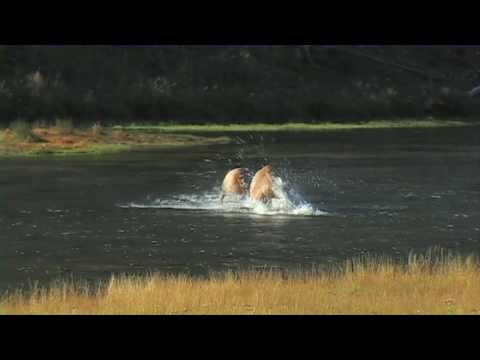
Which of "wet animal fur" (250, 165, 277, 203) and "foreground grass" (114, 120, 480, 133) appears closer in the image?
"wet animal fur" (250, 165, 277, 203)

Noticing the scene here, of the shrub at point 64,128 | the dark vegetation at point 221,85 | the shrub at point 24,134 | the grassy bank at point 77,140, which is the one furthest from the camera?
the dark vegetation at point 221,85

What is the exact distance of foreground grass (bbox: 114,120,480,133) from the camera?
62.9 m

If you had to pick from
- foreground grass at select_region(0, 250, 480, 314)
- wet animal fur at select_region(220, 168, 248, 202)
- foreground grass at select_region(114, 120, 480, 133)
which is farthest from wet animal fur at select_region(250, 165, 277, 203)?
foreground grass at select_region(114, 120, 480, 133)

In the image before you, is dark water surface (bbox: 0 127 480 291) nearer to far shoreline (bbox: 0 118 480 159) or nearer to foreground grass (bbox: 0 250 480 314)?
far shoreline (bbox: 0 118 480 159)

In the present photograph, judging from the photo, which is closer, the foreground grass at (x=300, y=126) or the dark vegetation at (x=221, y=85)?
the foreground grass at (x=300, y=126)

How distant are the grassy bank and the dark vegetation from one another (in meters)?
6.44

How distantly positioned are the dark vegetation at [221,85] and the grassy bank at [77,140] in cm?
644

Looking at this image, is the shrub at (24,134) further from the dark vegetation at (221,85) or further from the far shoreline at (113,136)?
the dark vegetation at (221,85)

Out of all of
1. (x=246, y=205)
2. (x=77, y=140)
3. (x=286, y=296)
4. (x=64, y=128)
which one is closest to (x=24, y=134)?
(x=77, y=140)

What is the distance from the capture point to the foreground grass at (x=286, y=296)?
51.1ft

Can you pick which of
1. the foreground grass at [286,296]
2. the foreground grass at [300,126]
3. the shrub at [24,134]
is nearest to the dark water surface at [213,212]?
the foreground grass at [286,296]

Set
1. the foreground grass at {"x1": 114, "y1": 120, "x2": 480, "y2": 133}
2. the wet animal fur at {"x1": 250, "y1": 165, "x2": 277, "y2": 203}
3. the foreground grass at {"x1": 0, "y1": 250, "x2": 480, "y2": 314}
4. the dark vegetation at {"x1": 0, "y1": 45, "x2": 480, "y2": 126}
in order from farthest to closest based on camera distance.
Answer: the dark vegetation at {"x1": 0, "y1": 45, "x2": 480, "y2": 126} → the foreground grass at {"x1": 114, "y1": 120, "x2": 480, "y2": 133} → the wet animal fur at {"x1": 250, "y1": 165, "x2": 277, "y2": 203} → the foreground grass at {"x1": 0, "y1": 250, "x2": 480, "y2": 314}
